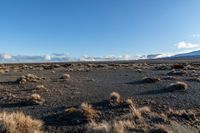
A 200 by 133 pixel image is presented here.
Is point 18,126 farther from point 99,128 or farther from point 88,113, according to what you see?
point 88,113

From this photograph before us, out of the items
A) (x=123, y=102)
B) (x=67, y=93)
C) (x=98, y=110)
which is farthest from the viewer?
(x=67, y=93)

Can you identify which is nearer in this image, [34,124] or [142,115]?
[34,124]

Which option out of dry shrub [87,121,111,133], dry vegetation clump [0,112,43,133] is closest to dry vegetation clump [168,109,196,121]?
dry shrub [87,121,111,133]

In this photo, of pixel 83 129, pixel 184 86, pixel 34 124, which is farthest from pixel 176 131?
pixel 184 86

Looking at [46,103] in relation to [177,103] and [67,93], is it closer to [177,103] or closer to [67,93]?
[67,93]

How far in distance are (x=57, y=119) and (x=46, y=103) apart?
14.1ft

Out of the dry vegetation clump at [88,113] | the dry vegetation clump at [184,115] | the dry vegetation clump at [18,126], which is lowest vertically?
the dry vegetation clump at [184,115]

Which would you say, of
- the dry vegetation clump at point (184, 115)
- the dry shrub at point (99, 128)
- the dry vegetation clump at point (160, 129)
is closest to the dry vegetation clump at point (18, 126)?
the dry shrub at point (99, 128)

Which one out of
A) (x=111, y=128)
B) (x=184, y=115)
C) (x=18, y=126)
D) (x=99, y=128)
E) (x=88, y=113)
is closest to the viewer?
(x=18, y=126)

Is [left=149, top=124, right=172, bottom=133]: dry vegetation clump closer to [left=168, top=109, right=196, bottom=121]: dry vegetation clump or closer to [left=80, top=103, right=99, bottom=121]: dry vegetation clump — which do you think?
[left=168, top=109, right=196, bottom=121]: dry vegetation clump

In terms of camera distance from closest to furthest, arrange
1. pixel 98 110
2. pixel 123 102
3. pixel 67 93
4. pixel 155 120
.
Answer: pixel 155 120
pixel 98 110
pixel 123 102
pixel 67 93

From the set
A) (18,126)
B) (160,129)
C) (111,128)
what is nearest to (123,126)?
(111,128)

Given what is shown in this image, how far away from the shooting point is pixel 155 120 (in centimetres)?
1203

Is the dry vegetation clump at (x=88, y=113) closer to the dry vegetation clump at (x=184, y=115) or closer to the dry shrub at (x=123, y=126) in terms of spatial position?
the dry shrub at (x=123, y=126)
